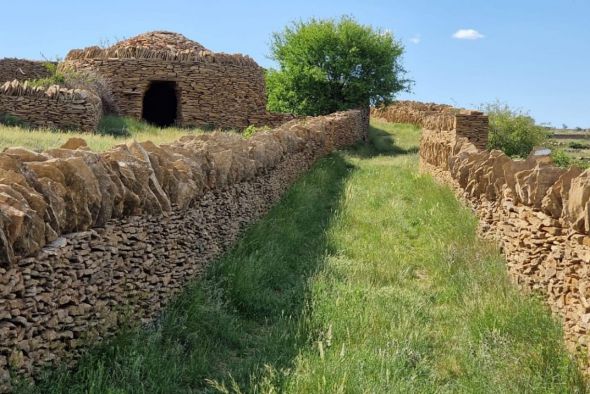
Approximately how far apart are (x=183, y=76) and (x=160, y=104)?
14.3ft

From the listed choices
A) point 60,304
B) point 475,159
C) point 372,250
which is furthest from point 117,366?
point 475,159

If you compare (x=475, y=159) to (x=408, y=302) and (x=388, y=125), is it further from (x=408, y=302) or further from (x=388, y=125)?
(x=388, y=125)

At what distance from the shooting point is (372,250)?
904 centimetres

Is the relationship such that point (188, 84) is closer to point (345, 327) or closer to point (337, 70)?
point (337, 70)

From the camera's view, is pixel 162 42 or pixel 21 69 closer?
pixel 162 42

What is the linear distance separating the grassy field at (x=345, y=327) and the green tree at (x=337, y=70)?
19.8 m

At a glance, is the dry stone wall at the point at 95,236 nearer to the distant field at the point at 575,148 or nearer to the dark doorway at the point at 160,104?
the distant field at the point at 575,148

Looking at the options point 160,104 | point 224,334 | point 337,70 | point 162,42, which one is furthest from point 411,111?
point 224,334

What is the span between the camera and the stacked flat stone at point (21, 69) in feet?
92.4

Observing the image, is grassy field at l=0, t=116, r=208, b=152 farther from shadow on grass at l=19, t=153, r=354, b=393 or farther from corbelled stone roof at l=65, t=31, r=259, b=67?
shadow on grass at l=19, t=153, r=354, b=393

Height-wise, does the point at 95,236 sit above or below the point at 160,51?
below

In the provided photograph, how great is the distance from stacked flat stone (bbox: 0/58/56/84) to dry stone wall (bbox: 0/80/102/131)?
35.8ft

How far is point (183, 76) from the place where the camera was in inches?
922

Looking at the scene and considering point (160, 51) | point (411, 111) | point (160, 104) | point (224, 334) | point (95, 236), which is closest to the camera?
point (95, 236)
